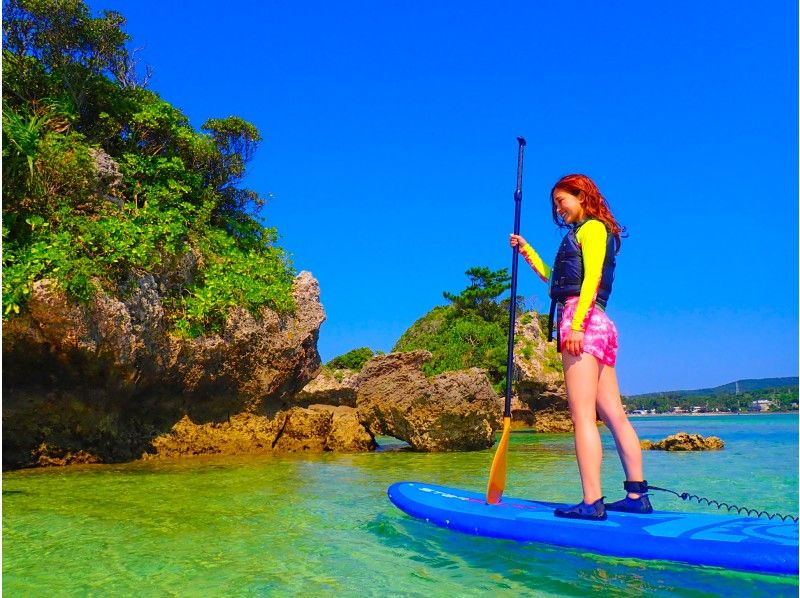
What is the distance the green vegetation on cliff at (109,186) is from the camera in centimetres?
873

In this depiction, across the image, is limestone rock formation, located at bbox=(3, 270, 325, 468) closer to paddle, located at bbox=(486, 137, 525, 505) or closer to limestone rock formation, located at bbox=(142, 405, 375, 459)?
limestone rock formation, located at bbox=(142, 405, 375, 459)

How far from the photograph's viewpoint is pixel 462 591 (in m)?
3.14

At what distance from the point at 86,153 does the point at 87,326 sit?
2763mm

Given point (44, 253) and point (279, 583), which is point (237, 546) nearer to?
point (279, 583)

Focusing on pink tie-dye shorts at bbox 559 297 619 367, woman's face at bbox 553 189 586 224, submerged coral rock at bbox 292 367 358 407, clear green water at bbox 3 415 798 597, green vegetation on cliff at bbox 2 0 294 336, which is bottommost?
clear green water at bbox 3 415 798 597

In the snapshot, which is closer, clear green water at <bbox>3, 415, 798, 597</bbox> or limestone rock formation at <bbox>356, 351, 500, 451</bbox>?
clear green water at <bbox>3, 415, 798, 597</bbox>

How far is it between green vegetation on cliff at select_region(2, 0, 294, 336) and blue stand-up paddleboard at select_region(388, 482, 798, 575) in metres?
6.33

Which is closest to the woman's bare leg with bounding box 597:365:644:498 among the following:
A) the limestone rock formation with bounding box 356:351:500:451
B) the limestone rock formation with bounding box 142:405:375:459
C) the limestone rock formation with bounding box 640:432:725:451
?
the limestone rock formation with bounding box 142:405:375:459

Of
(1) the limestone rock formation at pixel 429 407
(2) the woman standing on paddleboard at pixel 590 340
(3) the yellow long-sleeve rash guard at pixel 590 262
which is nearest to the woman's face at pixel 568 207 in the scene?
(2) the woman standing on paddleboard at pixel 590 340

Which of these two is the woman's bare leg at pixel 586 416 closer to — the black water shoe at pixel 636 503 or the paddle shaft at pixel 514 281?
the black water shoe at pixel 636 503

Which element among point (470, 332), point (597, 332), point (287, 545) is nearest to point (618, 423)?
point (597, 332)

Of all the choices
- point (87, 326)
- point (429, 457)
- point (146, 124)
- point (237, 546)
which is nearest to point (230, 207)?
point (146, 124)

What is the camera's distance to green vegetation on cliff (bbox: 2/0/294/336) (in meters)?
8.73

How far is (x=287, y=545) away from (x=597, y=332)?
7.90 feet
